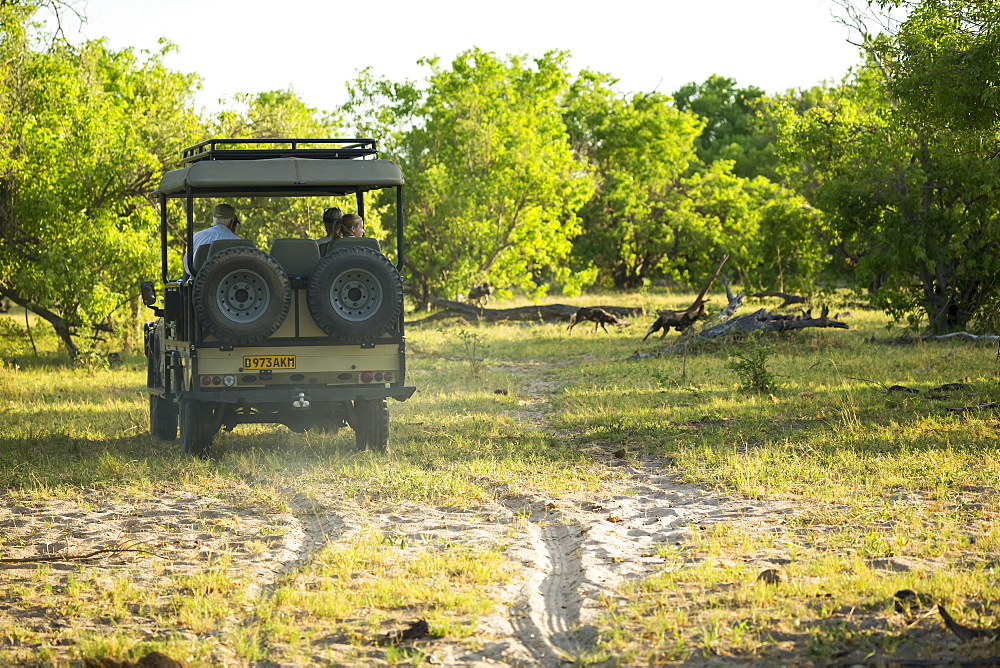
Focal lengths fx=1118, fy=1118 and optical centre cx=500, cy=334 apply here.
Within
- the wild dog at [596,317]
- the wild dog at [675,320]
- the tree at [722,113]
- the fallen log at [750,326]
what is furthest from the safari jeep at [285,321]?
the tree at [722,113]

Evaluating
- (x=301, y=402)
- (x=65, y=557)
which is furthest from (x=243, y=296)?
(x=65, y=557)

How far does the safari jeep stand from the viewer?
372 inches

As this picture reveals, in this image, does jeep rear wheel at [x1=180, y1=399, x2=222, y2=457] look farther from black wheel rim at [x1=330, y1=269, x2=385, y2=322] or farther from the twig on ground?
the twig on ground

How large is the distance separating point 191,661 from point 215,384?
16.1ft

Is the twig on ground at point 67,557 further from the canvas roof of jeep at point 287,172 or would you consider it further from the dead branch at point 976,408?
the dead branch at point 976,408

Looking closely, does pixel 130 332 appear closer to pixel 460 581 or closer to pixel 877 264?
pixel 877 264

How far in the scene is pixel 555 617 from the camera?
5.65 metres

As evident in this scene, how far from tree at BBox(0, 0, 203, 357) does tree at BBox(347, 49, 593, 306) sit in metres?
12.5

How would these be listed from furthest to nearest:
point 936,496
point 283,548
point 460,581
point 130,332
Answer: point 130,332 < point 936,496 < point 283,548 < point 460,581

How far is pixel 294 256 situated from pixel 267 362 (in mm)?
1057

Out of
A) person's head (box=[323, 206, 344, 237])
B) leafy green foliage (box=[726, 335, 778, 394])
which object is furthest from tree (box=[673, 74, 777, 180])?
person's head (box=[323, 206, 344, 237])

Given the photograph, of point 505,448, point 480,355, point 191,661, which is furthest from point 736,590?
point 480,355

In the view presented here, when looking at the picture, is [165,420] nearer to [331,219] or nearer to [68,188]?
[331,219]

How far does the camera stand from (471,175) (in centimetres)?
3142
